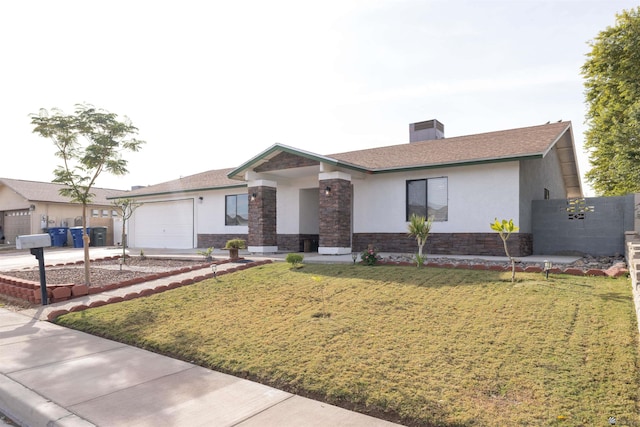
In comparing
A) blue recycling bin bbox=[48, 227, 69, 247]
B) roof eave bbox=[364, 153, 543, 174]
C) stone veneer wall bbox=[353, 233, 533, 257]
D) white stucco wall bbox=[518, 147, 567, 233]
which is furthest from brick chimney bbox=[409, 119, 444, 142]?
blue recycling bin bbox=[48, 227, 69, 247]

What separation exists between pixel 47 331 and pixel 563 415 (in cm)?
703

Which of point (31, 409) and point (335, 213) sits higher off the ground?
point (335, 213)

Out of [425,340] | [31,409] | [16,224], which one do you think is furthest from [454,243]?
[16,224]

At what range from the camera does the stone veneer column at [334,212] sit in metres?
13.3

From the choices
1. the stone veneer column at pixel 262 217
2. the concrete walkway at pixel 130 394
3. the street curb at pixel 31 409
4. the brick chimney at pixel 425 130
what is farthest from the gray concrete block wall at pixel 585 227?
the street curb at pixel 31 409

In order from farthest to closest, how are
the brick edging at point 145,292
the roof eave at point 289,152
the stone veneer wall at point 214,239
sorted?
1. the stone veneer wall at point 214,239
2. the roof eave at point 289,152
3. the brick edging at point 145,292

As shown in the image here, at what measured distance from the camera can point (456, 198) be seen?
41.5 ft

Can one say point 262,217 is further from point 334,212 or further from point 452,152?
point 452,152

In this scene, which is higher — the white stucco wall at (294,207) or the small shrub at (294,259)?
the white stucco wall at (294,207)

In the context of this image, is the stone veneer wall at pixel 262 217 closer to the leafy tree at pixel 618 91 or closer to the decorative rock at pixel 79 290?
the decorative rock at pixel 79 290

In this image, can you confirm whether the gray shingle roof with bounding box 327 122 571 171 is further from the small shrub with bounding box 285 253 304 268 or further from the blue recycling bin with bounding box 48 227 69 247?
the blue recycling bin with bounding box 48 227 69 247

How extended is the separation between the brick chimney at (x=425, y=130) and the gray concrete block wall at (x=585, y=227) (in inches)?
258

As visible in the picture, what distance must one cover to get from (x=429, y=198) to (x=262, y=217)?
6311 millimetres

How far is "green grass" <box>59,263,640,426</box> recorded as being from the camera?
3277 millimetres
